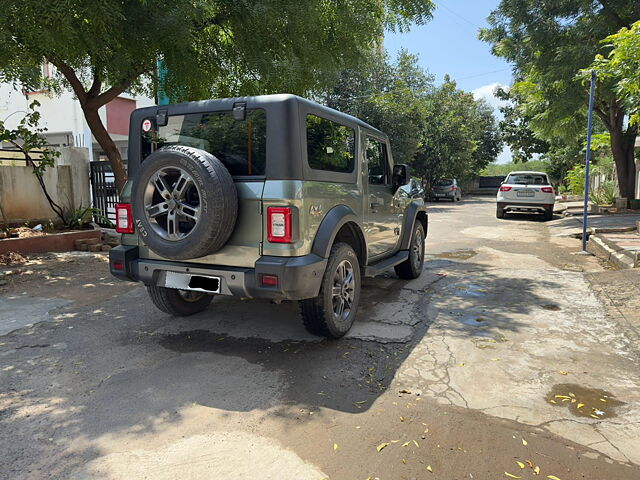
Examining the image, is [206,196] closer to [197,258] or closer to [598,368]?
[197,258]

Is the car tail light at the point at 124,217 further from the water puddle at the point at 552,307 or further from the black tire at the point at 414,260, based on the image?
the water puddle at the point at 552,307

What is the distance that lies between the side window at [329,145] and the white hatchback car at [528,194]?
12.5 m

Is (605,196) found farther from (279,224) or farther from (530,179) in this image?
(279,224)

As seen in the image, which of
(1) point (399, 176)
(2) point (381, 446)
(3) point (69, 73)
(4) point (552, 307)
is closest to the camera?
(2) point (381, 446)

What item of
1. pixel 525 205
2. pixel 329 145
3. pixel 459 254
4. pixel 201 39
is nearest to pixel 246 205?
pixel 329 145

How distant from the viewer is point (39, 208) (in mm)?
9602

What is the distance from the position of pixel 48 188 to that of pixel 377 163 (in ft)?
25.2

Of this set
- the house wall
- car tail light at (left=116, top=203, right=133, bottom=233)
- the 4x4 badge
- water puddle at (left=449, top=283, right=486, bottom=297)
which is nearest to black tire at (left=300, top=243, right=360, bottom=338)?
the 4x4 badge

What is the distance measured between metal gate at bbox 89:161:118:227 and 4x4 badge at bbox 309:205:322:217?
818 centimetres

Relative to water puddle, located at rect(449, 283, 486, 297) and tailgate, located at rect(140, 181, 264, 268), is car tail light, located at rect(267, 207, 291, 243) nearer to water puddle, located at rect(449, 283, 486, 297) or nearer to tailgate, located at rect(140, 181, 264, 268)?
tailgate, located at rect(140, 181, 264, 268)

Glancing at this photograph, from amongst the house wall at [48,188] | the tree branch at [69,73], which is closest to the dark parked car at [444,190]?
the house wall at [48,188]

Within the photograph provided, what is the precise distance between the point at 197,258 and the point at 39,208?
298 inches

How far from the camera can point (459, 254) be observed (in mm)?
9180

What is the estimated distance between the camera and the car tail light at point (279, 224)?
3.54 m
